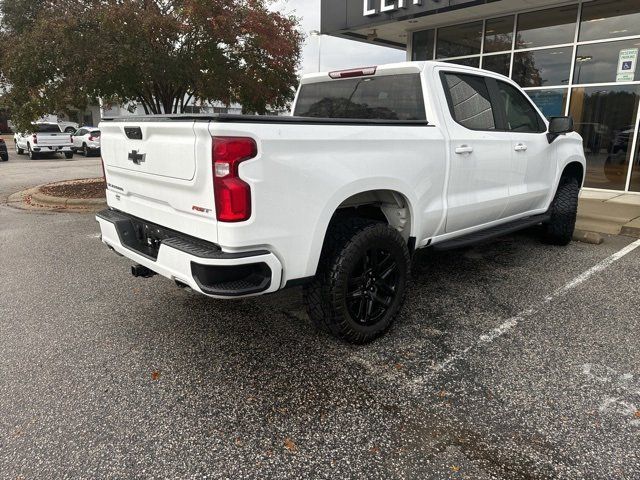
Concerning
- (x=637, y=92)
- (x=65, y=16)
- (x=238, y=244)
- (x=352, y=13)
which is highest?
(x=352, y=13)

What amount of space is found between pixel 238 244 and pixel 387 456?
50.4 inches

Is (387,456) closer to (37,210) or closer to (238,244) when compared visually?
(238,244)

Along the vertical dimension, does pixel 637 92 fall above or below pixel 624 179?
above

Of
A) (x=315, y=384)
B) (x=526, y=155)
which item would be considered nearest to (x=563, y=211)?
(x=526, y=155)

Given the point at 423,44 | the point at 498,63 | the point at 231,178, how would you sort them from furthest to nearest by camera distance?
the point at 423,44 < the point at 498,63 < the point at 231,178

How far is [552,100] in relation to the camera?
386 inches

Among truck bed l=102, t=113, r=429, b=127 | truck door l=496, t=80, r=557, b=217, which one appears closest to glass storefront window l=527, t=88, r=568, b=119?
truck door l=496, t=80, r=557, b=217

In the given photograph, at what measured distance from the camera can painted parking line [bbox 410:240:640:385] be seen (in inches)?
121

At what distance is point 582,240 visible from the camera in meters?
6.15

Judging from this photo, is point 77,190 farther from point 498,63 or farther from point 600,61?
point 600,61

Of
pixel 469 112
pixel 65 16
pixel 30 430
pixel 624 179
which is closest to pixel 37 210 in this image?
pixel 65 16

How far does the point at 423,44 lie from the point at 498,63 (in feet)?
6.63

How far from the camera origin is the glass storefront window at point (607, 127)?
881 cm

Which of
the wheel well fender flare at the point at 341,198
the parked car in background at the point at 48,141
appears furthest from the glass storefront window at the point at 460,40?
the parked car in background at the point at 48,141
